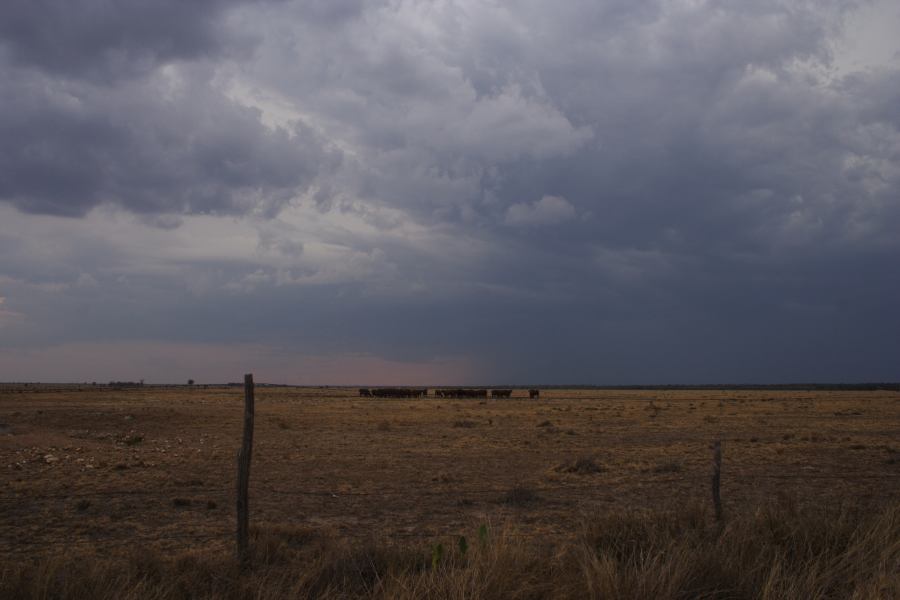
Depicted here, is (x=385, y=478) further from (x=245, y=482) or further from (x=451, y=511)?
(x=245, y=482)

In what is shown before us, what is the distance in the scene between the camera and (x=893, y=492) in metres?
16.2

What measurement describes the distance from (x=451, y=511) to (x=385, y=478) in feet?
16.9

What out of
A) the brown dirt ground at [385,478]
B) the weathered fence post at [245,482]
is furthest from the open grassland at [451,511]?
the weathered fence post at [245,482]

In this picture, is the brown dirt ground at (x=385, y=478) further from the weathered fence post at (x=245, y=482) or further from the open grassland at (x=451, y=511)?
the weathered fence post at (x=245, y=482)

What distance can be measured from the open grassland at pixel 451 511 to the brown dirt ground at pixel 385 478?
92mm

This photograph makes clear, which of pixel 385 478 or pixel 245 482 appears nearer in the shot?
pixel 245 482

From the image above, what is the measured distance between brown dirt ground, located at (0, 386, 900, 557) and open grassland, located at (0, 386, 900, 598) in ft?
0.30

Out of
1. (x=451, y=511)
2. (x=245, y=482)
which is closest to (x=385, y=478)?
(x=451, y=511)

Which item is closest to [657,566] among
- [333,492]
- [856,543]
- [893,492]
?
[856,543]

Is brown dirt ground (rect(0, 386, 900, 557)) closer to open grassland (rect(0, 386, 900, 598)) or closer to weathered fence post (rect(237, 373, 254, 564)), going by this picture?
open grassland (rect(0, 386, 900, 598))

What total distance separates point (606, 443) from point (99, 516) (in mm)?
20579

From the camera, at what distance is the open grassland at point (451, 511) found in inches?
263

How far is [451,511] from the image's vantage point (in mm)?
14203

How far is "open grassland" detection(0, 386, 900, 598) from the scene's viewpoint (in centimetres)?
668
